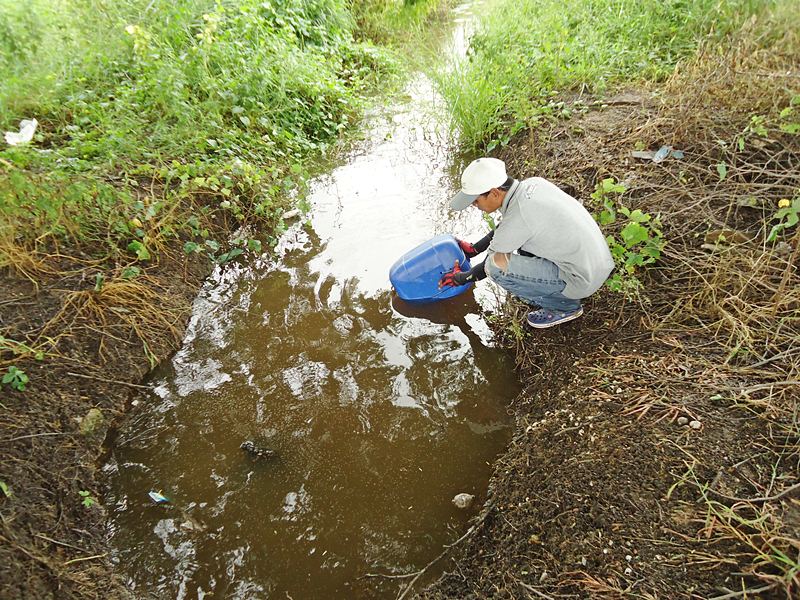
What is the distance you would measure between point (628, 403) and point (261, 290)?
2.73m

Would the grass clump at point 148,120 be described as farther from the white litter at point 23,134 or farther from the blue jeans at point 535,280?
the blue jeans at point 535,280

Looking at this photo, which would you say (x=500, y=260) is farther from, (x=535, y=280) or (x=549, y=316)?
(x=549, y=316)

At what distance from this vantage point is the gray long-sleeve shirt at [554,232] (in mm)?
2488

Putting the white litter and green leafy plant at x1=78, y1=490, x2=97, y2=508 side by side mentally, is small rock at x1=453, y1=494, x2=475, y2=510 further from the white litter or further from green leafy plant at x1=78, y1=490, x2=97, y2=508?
the white litter

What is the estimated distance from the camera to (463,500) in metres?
2.31

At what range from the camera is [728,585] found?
154 centimetres

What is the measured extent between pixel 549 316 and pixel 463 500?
4.35ft

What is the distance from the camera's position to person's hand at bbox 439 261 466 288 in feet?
10.0

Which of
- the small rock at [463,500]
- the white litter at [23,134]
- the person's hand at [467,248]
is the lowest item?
the small rock at [463,500]

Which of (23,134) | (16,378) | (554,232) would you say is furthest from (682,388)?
(23,134)

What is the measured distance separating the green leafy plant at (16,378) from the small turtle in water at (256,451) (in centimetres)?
128

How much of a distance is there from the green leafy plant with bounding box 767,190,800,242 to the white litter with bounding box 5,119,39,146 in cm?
494

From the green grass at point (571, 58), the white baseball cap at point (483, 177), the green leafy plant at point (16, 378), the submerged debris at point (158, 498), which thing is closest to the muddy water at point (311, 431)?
the submerged debris at point (158, 498)

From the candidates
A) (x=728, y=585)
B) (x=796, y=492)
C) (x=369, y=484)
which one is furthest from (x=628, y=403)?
(x=369, y=484)
